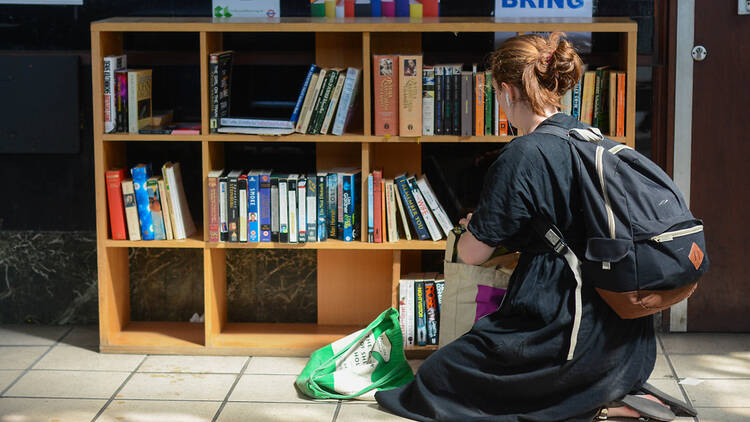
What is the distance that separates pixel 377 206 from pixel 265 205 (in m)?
0.44

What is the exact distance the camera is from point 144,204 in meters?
3.95

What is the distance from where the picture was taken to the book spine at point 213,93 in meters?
3.79

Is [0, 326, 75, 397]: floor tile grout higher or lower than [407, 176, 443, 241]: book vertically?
lower

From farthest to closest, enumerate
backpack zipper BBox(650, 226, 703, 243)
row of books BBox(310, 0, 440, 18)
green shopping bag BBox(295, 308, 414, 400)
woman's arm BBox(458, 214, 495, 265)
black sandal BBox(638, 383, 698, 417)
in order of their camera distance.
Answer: row of books BBox(310, 0, 440, 18), green shopping bag BBox(295, 308, 414, 400), black sandal BBox(638, 383, 698, 417), woman's arm BBox(458, 214, 495, 265), backpack zipper BBox(650, 226, 703, 243)

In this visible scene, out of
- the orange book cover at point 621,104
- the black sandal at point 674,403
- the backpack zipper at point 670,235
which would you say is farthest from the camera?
the orange book cover at point 621,104

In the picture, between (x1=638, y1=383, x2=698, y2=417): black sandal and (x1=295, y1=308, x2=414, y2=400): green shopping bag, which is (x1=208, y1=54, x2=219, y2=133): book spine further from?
(x1=638, y1=383, x2=698, y2=417): black sandal

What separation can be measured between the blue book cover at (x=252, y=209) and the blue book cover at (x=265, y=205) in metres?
0.02

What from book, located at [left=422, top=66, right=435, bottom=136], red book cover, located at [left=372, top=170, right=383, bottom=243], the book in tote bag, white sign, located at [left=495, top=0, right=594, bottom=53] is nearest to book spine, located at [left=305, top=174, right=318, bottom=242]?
red book cover, located at [left=372, top=170, right=383, bottom=243]

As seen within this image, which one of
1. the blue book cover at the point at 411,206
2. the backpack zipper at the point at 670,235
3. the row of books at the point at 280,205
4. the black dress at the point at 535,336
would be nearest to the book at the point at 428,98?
the blue book cover at the point at 411,206

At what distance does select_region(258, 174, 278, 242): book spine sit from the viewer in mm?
3885

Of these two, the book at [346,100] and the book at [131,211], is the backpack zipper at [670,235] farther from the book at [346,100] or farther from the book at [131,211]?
the book at [131,211]

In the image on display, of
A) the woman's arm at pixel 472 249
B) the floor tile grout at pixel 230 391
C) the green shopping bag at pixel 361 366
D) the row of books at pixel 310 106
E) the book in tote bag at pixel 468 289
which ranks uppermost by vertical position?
the row of books at pixel 310 106

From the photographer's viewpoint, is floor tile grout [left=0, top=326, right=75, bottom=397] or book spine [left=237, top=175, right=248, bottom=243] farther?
book spine [left=237, top=175, right=248, bottom=243]

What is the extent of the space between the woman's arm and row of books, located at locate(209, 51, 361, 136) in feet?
2.83
